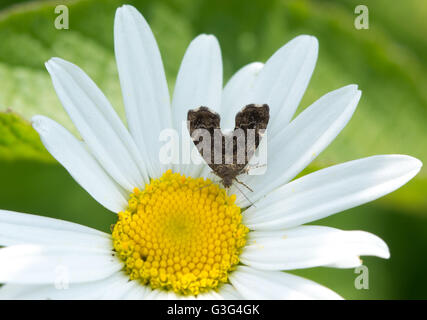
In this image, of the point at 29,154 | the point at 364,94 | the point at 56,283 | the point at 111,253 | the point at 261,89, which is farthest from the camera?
the point at 364,94

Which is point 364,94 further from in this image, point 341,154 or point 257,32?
point 257,32

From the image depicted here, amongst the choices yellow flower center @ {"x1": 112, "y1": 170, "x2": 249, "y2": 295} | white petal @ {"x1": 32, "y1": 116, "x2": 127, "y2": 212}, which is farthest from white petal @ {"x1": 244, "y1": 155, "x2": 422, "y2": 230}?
white petal @ {"x1": 32, "y1": 116, "x2": 127, "y2": 212}

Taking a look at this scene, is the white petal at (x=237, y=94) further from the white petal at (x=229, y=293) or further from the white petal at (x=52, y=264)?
the white petal at (x=52, y=264)

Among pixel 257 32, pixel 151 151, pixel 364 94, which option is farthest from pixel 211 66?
pixel 364 94

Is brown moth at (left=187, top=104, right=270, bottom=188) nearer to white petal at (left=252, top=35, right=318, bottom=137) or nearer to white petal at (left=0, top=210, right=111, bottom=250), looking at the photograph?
white petal at (left=252, top=35, right=318, bottom=137)

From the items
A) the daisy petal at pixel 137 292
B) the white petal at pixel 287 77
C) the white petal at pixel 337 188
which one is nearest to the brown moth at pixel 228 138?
the white petal at pixel 287 77

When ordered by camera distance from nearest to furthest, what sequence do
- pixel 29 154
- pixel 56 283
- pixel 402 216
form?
pixel 56 283 → pixel 29 154 → pixel 402 216
